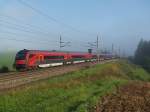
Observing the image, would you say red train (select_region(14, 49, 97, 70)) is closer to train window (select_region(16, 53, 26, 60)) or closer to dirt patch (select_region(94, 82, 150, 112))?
train window (select_region(16, 53, 26, 60))

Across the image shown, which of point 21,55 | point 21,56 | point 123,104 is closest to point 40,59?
point 21,55

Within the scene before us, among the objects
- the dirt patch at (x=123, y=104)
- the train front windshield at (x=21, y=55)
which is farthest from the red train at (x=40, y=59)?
the dirt patch at (x=123, y=104)

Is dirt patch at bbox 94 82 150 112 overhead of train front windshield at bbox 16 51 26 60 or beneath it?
beneath

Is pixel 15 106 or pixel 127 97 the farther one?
pixel 127 97

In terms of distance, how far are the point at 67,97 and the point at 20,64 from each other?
22051mm

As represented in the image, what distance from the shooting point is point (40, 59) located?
48281 mm

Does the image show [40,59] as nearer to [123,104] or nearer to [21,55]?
[21,55]

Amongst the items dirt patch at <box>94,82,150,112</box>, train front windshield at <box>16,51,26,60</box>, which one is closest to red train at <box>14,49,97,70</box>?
train front windshield at <box>16,51,26,60</box>

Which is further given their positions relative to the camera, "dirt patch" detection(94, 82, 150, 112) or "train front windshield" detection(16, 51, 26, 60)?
"train front windshield" detection(16, 51, 26, 60)

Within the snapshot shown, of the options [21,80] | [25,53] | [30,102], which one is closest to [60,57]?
[25,53]

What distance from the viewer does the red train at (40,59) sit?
144 feet

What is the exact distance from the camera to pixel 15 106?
1984cm

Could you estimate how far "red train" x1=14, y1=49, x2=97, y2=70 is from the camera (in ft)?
144

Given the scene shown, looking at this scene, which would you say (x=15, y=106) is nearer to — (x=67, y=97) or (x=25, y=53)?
(x=67, y=97)
